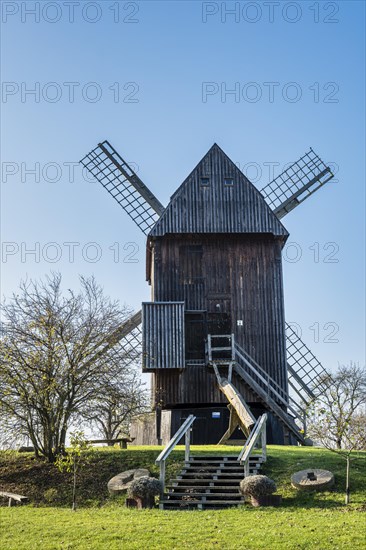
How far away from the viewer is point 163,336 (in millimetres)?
28484

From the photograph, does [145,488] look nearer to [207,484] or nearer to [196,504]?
[196,504]

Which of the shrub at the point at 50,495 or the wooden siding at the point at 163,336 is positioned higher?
the wooden siding at the point at 163,336

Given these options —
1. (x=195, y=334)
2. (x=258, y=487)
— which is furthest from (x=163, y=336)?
(x=258, y=487)

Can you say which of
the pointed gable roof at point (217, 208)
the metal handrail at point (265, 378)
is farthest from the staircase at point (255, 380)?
the pointed gable roof at point (217, 208)

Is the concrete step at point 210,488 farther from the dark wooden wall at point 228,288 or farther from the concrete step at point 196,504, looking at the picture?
the dark wooden wall at point 228,288

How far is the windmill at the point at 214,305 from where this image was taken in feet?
93.5

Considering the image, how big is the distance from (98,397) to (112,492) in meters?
4.67

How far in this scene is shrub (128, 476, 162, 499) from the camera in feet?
57.7

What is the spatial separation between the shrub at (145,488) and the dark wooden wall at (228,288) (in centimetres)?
1113

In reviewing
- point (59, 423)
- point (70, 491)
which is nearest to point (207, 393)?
point (59, 423)

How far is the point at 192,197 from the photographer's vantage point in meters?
30.6

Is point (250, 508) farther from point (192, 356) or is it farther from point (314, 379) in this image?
point (314, 379)

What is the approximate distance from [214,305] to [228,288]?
3.00ft

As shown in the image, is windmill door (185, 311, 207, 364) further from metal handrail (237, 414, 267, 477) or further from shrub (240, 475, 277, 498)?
shrub (240, 475, 277, 498)
